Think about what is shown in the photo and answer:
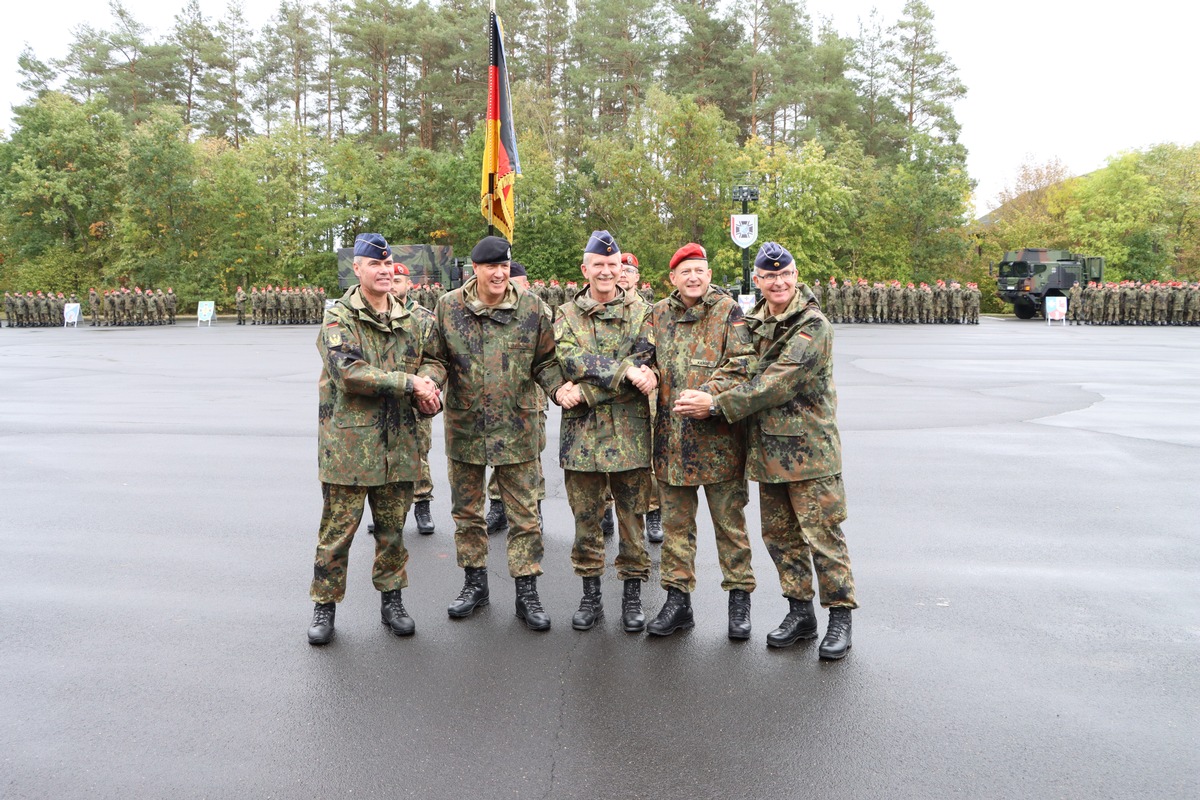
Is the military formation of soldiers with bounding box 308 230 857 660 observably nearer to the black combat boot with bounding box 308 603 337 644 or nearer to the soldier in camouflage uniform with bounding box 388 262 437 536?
the black combat boot with bounding box 308 603 337 644

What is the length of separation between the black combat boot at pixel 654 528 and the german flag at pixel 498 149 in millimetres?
2408

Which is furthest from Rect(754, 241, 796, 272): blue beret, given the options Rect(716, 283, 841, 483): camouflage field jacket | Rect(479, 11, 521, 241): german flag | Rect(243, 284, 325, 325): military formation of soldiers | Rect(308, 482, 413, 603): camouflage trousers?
Rect(243, 284, 325, 325): military formation of soldiers

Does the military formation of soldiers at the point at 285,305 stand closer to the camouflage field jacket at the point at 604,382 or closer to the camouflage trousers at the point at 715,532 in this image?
the camouflage field jacket at the point at 604,382

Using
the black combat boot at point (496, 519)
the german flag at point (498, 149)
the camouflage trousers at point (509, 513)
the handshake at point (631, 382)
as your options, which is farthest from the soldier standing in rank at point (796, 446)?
the german flag at point (498, 149)

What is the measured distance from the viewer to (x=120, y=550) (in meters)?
6.27

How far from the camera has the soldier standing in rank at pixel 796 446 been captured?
4438 mm

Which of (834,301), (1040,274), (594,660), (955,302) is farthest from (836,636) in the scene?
(1040,274)

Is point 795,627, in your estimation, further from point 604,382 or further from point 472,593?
point 472,593

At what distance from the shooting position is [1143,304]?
36562 millimetres

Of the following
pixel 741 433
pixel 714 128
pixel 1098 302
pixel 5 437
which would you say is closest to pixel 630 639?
pixel 741 433

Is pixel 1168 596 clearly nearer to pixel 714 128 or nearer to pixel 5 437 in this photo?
pixel 5 437

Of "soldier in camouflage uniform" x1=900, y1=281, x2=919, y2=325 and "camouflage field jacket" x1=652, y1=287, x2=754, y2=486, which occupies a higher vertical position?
"soldier in camouflage uniform" x1=900, y1=281, x2=919, y2=325

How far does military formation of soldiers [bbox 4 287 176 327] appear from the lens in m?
43.1

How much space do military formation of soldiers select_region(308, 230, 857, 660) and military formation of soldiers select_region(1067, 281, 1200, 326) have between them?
122 ft
